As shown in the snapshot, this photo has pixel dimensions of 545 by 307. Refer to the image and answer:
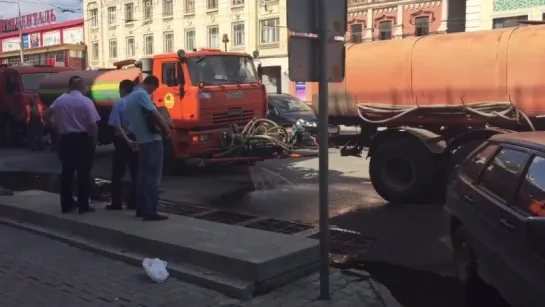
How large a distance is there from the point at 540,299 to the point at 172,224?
13.7 ft

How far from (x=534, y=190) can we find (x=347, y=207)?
16.5 ft

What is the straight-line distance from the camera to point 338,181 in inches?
454

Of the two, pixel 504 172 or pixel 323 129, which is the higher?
pixel 323 129

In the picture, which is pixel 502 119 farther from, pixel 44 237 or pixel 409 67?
pixel 44 237

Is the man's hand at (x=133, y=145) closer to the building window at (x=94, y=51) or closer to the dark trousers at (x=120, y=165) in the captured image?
the dark trousers at (x=120, y=165)

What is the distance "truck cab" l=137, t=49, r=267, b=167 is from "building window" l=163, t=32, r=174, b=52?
119 feet

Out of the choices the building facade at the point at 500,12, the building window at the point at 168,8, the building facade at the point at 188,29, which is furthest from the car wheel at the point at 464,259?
the building window at the point at 168,8

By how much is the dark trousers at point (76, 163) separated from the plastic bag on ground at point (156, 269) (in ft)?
7.36

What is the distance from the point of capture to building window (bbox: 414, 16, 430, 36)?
33812mm

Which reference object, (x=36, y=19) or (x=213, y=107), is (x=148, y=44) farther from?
(x=213, y=107)

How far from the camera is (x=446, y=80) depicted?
345 inches

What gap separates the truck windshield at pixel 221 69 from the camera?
1204 cm

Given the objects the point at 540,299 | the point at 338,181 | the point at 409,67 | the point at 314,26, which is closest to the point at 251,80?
the point at 338,181

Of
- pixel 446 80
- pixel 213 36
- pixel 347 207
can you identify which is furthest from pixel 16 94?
pixel 213 36
